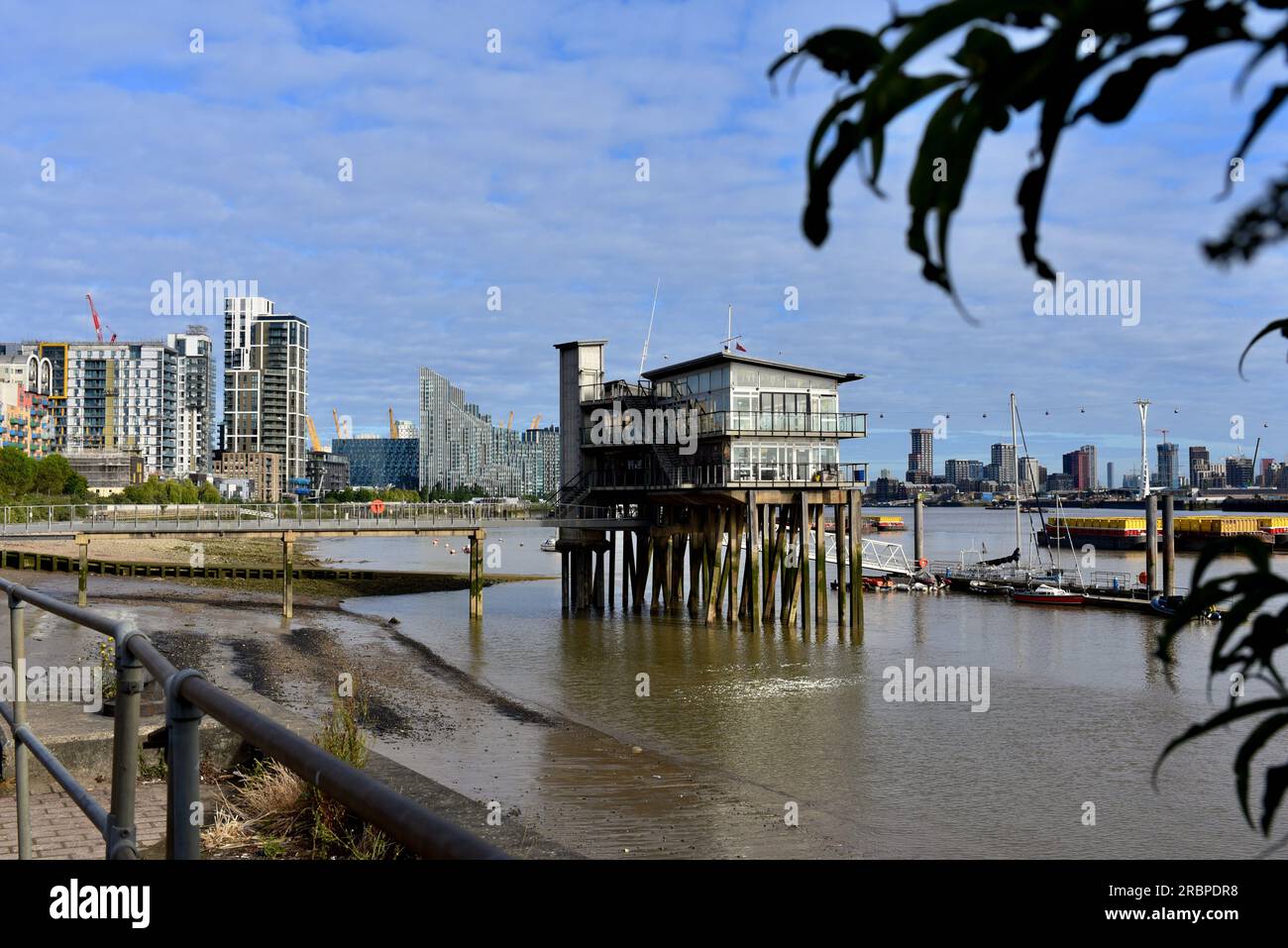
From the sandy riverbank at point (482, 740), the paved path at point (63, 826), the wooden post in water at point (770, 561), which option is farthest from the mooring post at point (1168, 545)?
the paved path at point (63, 826)

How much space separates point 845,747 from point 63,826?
52.8 feet

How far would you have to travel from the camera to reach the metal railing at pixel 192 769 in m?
1.89

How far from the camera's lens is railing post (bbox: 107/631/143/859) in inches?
139

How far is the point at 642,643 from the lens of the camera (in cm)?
3631

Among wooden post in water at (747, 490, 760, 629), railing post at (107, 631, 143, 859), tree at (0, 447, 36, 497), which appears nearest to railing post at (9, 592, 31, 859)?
railing post at (107, 631, 143, 859)

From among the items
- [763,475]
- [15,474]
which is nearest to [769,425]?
[763,475]

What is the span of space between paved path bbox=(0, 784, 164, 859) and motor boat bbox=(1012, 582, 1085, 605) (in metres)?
46.6

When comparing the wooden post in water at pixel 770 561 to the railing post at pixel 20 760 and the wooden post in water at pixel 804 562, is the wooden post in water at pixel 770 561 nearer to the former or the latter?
the wooden post in water at pixel 804 562

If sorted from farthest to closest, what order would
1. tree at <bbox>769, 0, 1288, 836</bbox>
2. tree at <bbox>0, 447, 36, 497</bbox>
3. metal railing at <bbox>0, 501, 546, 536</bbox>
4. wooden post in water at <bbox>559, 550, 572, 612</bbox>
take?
tree at <bbox>0, 447, 36, 497</bbox>, wooden post in water at <bbox>559, 550, 572, 612</bbox>, metal railing at <bbox>0, 501, 546, 536</bbox>, tree at <bbox>769, 0, 1288, 836</bbox>

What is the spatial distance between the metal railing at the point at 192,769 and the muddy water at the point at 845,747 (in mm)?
6644

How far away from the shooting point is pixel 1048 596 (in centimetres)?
4897

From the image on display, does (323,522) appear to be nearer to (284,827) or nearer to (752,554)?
(752,554)

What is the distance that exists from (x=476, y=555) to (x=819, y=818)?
28.4 metres

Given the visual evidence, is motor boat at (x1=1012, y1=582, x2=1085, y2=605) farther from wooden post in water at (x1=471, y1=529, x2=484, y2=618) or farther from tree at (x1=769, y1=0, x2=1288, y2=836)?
tree at (x1=769, y1=0, x2=1288, y2=836)
